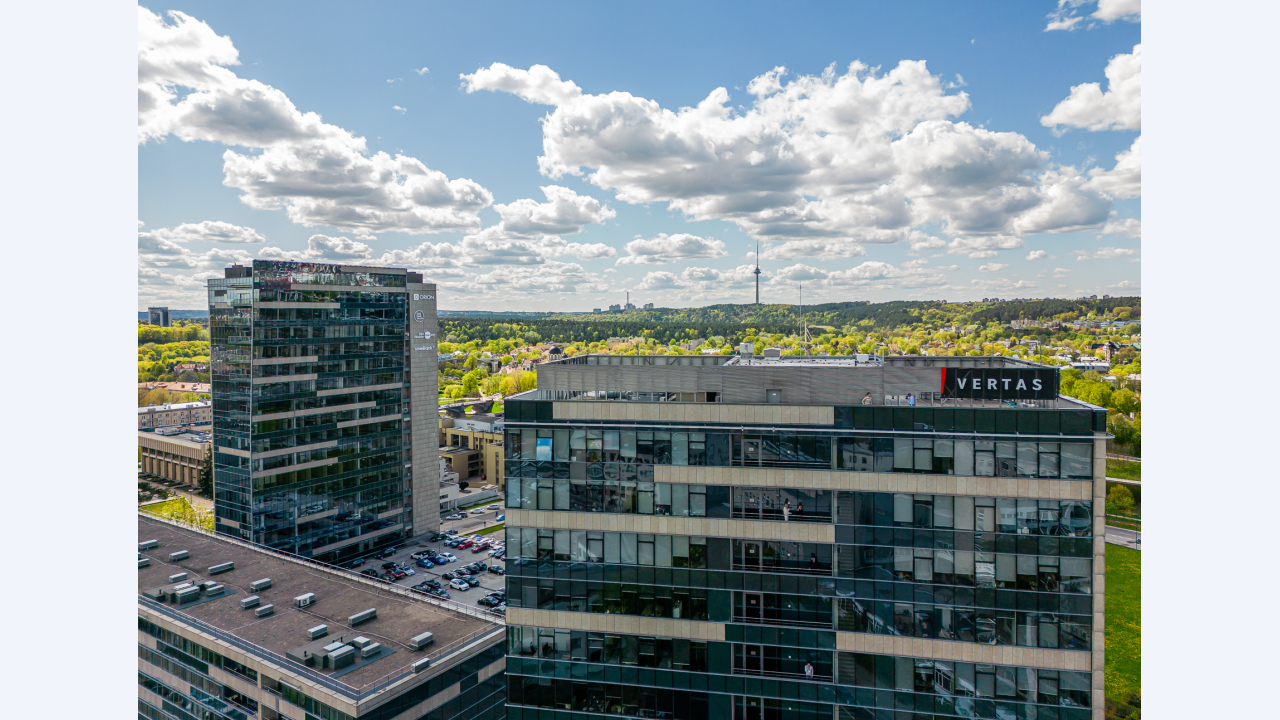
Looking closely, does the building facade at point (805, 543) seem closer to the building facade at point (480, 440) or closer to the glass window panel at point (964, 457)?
the glass window panel at point (964, 457)

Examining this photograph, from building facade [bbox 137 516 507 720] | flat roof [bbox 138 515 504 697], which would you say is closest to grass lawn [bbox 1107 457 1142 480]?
building facade [bbox 137 516 507 720]

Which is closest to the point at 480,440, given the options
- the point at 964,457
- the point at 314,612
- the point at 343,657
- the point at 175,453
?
the point at 175,453

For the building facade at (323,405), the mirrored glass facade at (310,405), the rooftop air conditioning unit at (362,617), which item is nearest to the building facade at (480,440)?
the building facade at (323,405)

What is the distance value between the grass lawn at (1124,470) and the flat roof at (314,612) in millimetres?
134419

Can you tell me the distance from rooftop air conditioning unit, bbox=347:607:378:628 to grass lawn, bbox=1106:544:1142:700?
7332 centimetres

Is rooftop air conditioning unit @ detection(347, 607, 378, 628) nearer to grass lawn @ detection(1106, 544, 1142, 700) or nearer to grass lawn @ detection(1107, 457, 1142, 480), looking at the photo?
grass lawn @ detection(1106, 544, 1142, 700)

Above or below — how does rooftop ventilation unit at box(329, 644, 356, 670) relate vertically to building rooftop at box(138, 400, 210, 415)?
below

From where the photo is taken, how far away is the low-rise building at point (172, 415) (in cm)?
14138

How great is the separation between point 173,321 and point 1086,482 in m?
128

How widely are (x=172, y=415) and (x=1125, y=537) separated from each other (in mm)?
199193

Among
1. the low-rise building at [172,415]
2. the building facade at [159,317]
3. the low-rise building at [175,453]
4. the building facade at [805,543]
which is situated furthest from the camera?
the low-rise building at [172,415]

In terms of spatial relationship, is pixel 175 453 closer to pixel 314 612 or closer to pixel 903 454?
pixel 314 612

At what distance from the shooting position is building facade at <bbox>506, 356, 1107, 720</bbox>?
2944 centimetres

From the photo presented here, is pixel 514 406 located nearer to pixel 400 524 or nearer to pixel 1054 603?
pixel 1054 603
